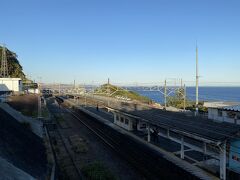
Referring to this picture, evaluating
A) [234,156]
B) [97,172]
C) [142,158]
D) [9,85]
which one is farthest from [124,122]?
[9,85]

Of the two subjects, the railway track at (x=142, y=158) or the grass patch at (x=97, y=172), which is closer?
the grass patch at (x=97, y=172)

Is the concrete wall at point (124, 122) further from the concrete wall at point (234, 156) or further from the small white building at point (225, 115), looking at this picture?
the concrete wall at point (234, 156)

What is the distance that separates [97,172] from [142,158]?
6.38m

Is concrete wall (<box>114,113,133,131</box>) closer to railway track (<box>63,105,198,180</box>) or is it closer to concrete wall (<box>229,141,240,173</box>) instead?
railway track (<box>63,105,198,180</box>)

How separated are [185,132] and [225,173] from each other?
183 inches

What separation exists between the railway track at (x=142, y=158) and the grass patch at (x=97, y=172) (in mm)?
2902

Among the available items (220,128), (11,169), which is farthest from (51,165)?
(220,128)

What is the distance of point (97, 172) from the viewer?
2134cm

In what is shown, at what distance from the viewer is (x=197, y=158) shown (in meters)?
25.4

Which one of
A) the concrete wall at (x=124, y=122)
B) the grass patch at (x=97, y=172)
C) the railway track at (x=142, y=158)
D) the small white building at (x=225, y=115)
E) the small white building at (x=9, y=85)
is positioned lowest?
the railway track at (x=142, y=158)

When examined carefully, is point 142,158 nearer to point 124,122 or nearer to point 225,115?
point 225,115

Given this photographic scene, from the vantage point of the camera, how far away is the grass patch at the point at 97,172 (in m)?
20.5

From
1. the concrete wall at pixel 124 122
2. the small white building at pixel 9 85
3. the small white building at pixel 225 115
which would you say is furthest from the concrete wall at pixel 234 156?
the small white building at pixel 9 85

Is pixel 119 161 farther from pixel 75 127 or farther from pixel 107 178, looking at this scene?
pixel 75 127
